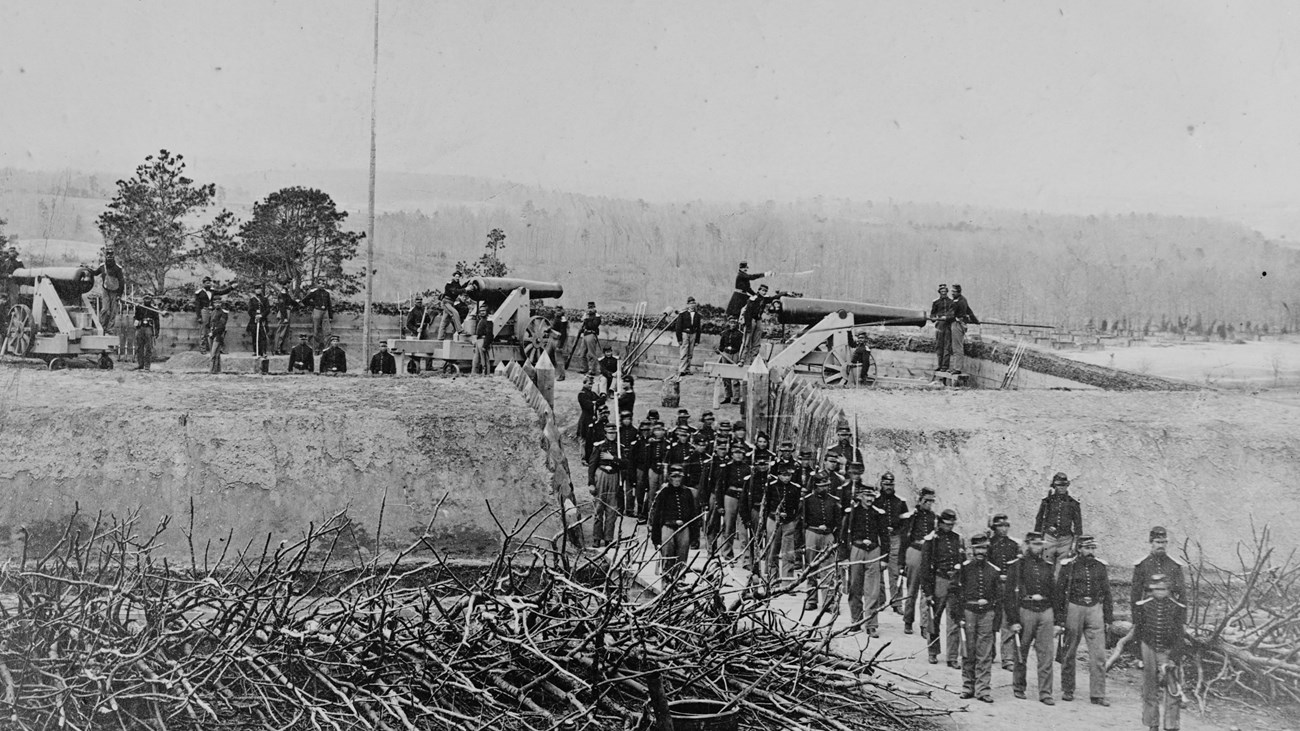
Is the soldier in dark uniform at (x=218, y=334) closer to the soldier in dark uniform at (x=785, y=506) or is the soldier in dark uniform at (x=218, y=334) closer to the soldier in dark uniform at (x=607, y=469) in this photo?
the soldier in dark uniform at (x=607, y=469)

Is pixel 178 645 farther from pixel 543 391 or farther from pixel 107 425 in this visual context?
pixel 543 391

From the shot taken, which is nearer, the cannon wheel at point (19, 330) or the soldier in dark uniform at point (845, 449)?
the soldier in dark uniform at point (845, 449)

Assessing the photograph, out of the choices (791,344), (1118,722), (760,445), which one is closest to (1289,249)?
(791,344)

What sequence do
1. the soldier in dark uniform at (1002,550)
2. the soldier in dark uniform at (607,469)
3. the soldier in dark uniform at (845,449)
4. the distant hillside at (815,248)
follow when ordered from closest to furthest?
the soldier in dark uniform at (1002,550), the soldier in dark uniform at (845,449), the soldier in dark uniform at (607,469), the distant hillside at (815,248)

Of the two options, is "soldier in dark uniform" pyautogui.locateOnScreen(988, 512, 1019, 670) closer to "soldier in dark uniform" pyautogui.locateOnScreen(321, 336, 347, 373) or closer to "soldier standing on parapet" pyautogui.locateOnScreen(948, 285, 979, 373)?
"soldier standing on parapet" pyautogui.locateOnScreen(948, 285, 979, 373)

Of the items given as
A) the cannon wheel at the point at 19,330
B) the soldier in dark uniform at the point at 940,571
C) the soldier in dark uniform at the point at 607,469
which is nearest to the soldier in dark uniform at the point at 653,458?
the soldier in dark uniform at the point at 607,469

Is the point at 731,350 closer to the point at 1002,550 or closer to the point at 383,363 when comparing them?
the point at 383,363

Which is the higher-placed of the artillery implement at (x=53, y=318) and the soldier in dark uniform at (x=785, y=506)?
the artillery implement at (x=53, y=318)

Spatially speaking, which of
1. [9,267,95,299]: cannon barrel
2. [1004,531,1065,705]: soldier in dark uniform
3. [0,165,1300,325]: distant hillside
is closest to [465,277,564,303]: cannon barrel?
[9,267,95,299]: cannon barrel
